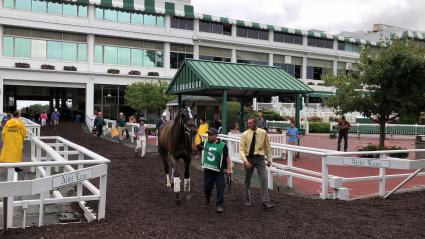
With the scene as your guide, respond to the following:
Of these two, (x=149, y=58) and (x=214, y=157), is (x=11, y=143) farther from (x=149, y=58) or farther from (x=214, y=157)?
(x=149, y=58)

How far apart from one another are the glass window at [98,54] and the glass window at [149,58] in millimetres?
4252

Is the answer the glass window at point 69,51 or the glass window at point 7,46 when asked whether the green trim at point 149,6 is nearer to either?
the glass window at point 69,51

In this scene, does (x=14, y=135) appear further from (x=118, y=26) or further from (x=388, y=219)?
(x=118, y=26)

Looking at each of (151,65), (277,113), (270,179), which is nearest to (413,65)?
(270,179)

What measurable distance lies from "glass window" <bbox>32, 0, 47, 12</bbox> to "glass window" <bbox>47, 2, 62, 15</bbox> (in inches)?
13.0

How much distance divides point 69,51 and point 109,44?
12.4 ft

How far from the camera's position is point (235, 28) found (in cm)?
4803

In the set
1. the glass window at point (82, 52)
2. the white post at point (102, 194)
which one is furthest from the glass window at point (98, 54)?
the white post at point (102, 194)

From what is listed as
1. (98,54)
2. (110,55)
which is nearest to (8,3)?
(98,54)

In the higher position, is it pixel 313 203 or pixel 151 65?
pixel 151 65

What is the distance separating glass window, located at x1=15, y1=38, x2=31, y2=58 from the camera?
36.9m

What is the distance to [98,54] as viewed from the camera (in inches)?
1588

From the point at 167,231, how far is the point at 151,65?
1482 inches

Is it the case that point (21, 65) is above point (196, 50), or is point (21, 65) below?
below
